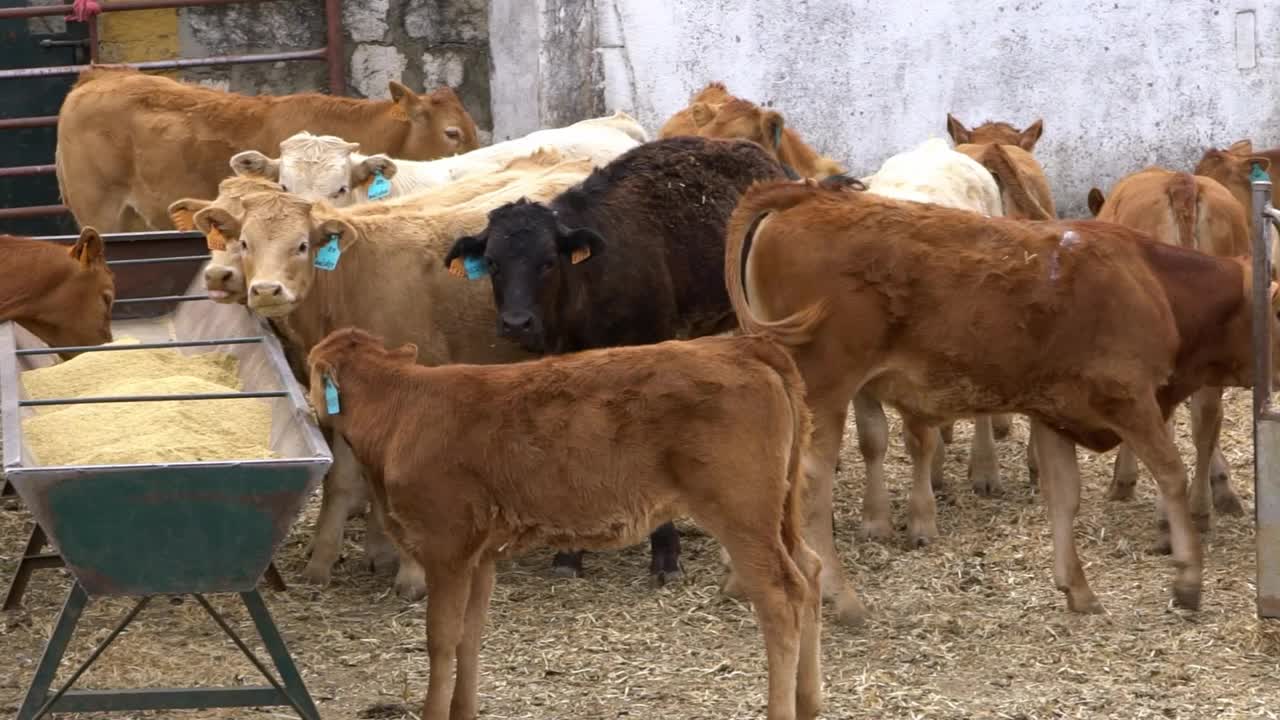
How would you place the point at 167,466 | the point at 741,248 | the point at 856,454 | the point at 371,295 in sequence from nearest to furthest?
the point at 167,466, the point at 741,248, the point at 371,295, the point at 856,454

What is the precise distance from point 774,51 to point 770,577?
743 cm

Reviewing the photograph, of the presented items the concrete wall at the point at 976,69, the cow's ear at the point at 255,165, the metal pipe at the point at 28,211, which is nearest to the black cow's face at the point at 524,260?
the cow's ear at the point at 255,165

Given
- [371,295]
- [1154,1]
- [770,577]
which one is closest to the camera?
[770,577]

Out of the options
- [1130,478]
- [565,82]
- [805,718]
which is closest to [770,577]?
[805,718]

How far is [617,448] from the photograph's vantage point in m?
5.68

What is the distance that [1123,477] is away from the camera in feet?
28.4

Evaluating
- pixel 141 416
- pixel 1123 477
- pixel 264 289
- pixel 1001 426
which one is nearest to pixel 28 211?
pixel 264 289

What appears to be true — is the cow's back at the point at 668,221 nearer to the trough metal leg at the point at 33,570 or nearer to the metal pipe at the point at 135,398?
the trough metal leg at the point at 33,570

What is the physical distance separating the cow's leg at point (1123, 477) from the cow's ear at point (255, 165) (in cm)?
406

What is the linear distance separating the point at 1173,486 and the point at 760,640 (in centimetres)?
161

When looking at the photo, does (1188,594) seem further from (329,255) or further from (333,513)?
(329,255)

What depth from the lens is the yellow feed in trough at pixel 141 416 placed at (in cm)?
554

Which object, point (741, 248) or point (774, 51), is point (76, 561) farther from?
point (774, 51)

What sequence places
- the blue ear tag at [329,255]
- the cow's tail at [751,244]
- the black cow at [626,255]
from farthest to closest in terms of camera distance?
1. the black cow at [626,255]
2. the blue ear tag at [329,255]
3. the cow's tail at [751,244]
